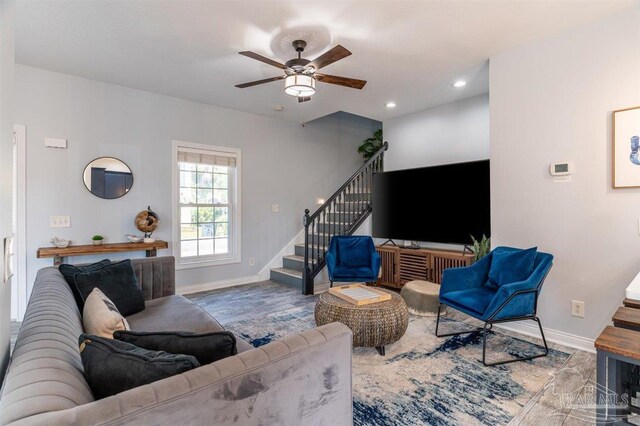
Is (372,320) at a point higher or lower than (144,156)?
lower

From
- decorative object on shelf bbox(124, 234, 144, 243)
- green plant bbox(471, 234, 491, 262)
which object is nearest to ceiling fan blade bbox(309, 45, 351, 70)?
green plant bbox(471, 234, 491, 262)

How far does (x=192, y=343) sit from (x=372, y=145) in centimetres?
568

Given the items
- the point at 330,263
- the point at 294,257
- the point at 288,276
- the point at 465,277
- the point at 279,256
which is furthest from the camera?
the point at 279,256

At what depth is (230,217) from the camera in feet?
16.5

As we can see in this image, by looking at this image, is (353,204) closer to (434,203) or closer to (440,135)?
(434,203)

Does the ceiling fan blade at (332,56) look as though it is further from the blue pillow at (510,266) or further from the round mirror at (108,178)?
the round mirror at (108,178)

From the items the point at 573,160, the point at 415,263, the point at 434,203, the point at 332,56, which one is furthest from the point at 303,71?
the point at 415,263

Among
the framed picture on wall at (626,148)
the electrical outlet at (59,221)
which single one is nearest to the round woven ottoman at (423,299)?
the framed picture on wall at (626,148)

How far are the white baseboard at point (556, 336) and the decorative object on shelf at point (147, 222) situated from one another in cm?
416

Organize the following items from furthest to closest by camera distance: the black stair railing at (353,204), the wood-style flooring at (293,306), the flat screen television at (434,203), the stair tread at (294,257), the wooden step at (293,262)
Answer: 1. the stair tread at (294,257)
2. the wooden step at (293,262)
3. the black stair railing at (353,204)
4. the flat screen television at (434,203)
5. the wood-style flooring at (293,306)

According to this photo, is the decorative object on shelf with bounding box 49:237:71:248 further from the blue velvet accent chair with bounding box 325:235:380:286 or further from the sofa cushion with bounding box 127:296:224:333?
the blue velvet accent chair with bounding box 325:235:380:286

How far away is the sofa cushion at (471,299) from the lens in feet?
8.48

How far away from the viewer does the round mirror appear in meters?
3.82

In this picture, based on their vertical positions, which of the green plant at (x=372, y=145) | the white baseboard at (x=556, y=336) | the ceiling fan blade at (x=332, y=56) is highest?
the green plant at (x=372, y=145)
